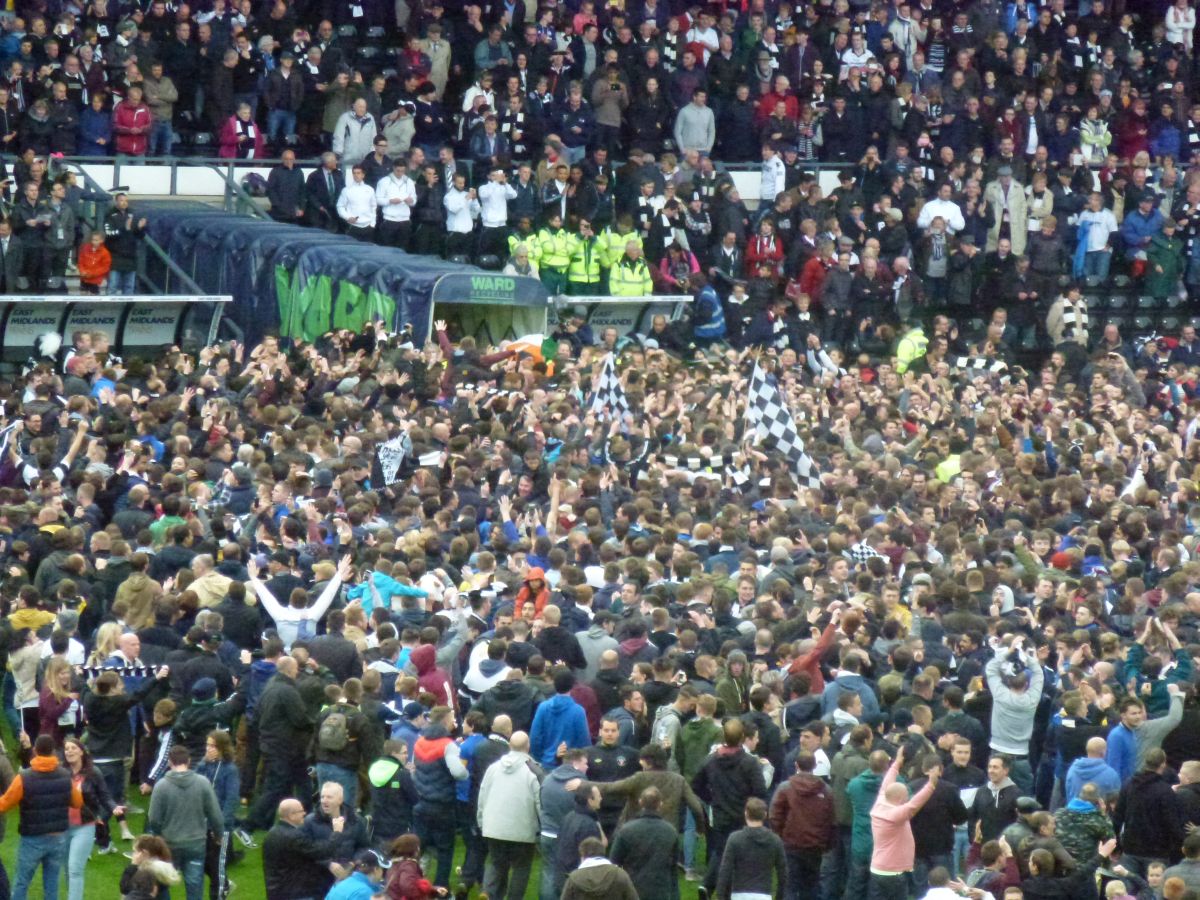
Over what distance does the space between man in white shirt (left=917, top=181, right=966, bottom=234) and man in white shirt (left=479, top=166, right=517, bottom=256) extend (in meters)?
5.43

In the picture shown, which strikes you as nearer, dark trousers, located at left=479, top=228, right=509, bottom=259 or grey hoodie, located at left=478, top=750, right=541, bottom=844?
grey hoodie, located at left=478, top=750, right=541, bottom=844

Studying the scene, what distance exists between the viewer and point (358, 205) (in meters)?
26.2

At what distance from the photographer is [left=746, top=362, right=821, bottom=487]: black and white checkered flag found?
19438 millimetres

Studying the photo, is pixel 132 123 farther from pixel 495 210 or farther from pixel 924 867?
pixel 924 867

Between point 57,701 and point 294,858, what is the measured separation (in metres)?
2.43

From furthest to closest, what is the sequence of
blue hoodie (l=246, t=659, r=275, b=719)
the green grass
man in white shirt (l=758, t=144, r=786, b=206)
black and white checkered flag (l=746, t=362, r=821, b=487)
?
man in white shirt (l=758, t=144, r=786, b=206)
black and white checkered flag (l=746, t=362, r=821, b=487)
blue hoodie (l=246, t=659, r=275, b=719)
the green grass

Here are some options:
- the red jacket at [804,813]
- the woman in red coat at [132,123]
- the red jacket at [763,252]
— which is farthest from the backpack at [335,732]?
the red jacket at [763,252]

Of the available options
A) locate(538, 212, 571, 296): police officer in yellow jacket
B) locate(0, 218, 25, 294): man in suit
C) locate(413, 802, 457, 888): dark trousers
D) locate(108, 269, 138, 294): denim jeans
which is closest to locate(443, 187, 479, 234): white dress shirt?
locate(538, 212, 571, 296): police officer in yellow jacket

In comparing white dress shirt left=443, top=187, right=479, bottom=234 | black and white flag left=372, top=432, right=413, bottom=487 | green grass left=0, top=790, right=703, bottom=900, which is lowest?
green grass left=0, top=790, right=703, bottom=900

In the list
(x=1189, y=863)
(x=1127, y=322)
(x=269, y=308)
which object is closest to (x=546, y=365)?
(x=269, y=308)

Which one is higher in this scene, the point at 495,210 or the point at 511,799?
the point at 495,210

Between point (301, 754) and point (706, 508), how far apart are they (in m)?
4.91

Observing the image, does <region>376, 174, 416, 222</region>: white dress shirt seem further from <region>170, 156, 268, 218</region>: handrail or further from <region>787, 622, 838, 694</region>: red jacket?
<region>787, 622, 838, 694</region>: red jacket

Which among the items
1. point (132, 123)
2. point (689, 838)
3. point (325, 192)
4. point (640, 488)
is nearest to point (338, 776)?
point (689, 838)
